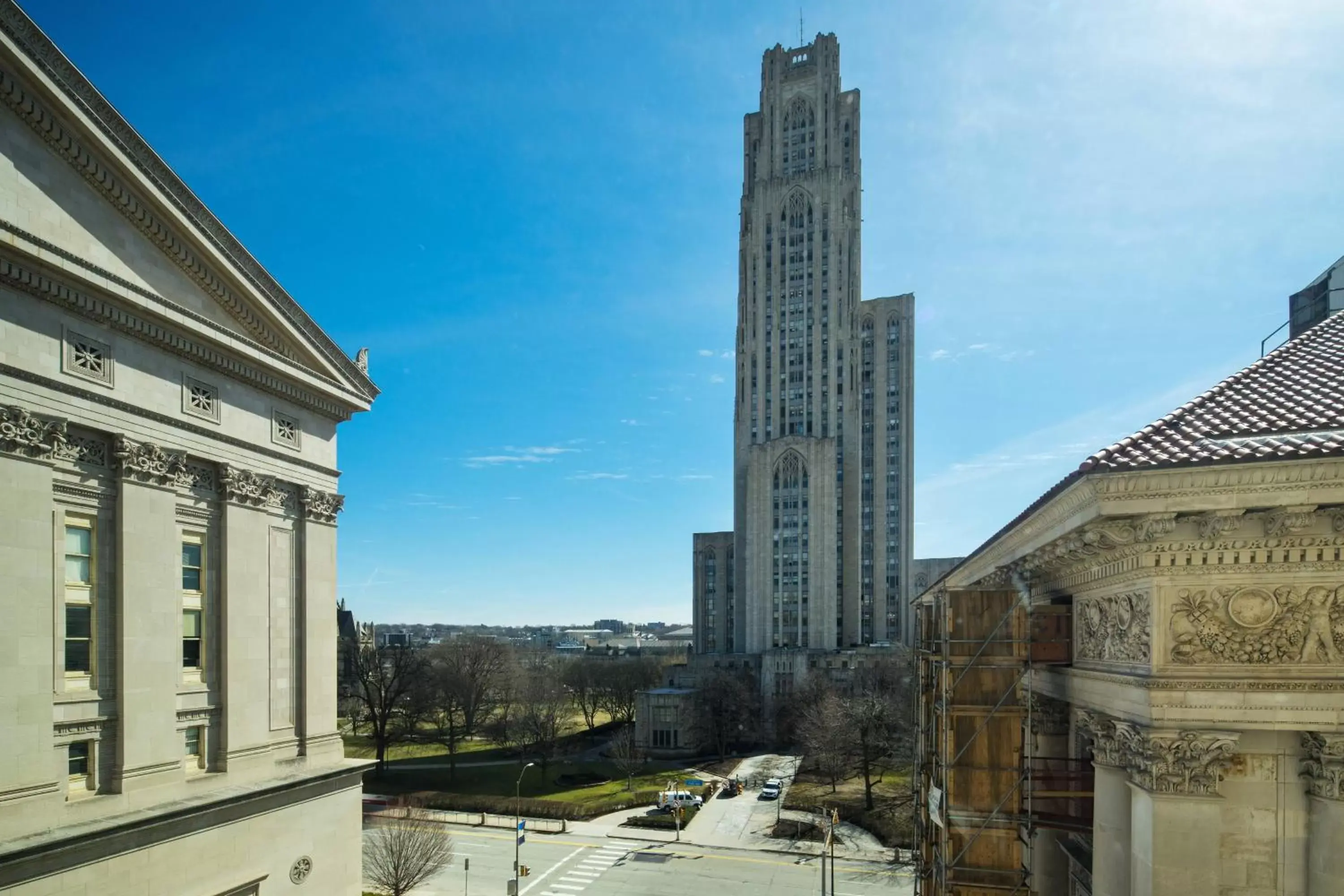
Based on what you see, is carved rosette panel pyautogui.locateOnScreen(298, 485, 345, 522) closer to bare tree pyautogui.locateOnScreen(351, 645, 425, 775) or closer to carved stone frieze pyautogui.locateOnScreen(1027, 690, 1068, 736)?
carved stone frieze pyautogui.locateOnScreen(1027, 690, 1068, 736)

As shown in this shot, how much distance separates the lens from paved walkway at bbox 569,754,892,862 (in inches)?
1730

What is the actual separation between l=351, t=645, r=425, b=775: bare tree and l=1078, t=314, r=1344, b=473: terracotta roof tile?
211 ft

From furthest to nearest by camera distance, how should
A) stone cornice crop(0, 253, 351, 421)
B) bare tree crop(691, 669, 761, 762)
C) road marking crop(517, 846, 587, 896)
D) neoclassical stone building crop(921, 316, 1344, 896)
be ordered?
bare tree crop(691, 669, 761, 762) → road marking crop(517, 846, 587, 896) → stone cornice crop(0, 253, 351, 421) → neoclassical stone building crop(921, 316, 1344, 896)

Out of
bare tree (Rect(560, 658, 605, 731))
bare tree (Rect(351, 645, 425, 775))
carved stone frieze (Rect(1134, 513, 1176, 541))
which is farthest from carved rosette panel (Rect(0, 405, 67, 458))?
bare tree (Rect(560, 658, 605, 731))

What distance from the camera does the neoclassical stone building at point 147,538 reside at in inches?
579

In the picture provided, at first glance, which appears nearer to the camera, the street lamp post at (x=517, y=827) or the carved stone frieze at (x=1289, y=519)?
the carved stone frieze at (x=1289, y=519)

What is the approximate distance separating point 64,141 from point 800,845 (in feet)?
148

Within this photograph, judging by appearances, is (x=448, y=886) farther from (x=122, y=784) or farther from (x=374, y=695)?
(x=374, y=695)

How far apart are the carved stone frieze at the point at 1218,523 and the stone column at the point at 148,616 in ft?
64.5

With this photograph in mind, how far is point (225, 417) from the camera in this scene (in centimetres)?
1966

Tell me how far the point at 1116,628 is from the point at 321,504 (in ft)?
66.7

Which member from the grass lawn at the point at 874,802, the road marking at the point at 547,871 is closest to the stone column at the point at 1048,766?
the road marking at the point at 547,871

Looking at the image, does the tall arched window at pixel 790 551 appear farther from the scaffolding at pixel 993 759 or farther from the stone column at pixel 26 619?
the stone column at pixel 26 619

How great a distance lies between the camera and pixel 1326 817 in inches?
383
